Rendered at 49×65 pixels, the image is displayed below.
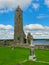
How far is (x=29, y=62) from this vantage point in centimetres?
2947

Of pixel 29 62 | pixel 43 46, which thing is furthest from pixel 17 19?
pixel 29 62

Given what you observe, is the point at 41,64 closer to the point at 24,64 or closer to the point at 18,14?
the point at 24,64

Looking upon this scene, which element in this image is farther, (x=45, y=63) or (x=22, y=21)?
(x=22, y=21)

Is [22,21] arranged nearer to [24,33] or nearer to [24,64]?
[24,33]

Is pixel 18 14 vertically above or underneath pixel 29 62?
above

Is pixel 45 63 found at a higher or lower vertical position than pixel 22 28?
lower

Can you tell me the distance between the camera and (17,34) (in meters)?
67.1

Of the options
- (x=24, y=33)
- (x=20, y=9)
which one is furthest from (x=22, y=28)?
(x=20, y=9)

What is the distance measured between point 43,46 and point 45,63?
2153 cm

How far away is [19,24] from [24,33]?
3374 mm

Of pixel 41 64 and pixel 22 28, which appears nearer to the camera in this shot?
pixel 41 64

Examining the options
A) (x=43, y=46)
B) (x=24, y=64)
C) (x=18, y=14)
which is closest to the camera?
(x=24, y=64)

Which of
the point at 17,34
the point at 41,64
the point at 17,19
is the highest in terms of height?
the point at 17,19

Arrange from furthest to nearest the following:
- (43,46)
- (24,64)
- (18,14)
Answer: (18,14) < (43,46) < (24,64)
